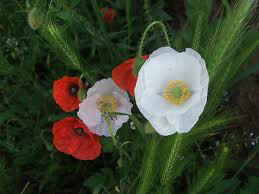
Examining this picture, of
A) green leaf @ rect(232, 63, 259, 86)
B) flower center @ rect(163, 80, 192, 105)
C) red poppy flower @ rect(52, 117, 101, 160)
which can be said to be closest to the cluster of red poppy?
red poppy flower @ rect(52, 117, 101, 160)

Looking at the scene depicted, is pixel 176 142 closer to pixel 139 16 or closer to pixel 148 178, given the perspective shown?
pixel 148 178

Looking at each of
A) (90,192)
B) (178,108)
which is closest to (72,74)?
(90,192)

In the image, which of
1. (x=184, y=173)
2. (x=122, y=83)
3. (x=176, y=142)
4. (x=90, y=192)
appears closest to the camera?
(x=176, y=142)

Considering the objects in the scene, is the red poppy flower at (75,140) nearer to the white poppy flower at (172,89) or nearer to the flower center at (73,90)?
the flower center at (73,90)

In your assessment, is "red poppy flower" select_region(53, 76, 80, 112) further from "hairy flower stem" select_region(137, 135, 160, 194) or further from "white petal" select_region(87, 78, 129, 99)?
"hairy flower stem" select_region(137, 135, 160, 194)

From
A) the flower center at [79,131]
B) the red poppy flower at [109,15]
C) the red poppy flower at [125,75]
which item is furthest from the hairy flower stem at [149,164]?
the red poppy flower at [109,15]

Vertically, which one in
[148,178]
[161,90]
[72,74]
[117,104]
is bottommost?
[72,74]
